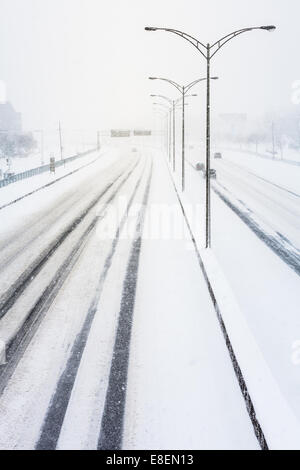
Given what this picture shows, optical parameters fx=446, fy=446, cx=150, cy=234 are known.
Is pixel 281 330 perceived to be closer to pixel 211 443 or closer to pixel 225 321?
pixel 225 321

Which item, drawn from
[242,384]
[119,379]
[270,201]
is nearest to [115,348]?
[119,379]

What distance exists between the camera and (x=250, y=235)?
20844 mm

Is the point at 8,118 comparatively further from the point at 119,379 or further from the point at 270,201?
the point at 119,379

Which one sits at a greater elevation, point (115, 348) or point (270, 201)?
point (270, 201)

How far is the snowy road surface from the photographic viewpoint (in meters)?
7.05

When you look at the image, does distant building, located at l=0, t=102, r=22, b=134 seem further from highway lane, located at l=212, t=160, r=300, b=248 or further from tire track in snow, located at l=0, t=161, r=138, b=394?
tire track in snow, located at l=0, t=161, r=138, b=394

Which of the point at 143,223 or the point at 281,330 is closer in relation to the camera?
the point at 281,330

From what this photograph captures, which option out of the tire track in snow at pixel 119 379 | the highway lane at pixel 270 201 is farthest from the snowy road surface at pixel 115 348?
the highway lane at pixel 270 201

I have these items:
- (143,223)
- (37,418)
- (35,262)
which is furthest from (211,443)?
(143,223)

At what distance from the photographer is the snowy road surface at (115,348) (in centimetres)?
705

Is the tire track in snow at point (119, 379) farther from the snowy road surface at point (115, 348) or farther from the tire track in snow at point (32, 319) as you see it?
the tire track in snow at point (32, 319)

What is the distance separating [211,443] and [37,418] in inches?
112

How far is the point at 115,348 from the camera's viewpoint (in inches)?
385
